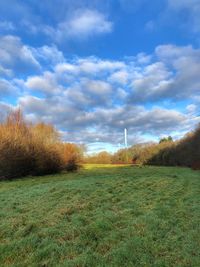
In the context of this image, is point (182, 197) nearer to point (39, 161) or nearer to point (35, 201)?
point (35, 201)

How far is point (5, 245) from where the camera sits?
4820mm

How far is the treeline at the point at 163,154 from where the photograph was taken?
130 feet

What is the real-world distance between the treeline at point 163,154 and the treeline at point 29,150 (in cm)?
1419

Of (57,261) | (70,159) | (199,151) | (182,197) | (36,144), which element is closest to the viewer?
(57,261)

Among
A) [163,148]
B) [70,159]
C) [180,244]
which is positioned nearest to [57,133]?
[70,159]

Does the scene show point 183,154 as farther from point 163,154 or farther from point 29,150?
point 29,150

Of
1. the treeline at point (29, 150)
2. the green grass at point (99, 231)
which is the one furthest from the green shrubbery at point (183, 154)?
the green grass at point (99, 231)

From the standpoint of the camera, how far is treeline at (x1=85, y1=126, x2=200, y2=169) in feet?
130

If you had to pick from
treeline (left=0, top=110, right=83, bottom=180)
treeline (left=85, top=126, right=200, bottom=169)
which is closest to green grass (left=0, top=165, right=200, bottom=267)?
treeline (left=0, top=110, right=83, bottom=180)

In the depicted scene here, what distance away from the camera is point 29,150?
23656mm

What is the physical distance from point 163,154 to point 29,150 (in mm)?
36539

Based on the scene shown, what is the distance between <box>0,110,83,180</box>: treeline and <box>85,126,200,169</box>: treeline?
1419 cm

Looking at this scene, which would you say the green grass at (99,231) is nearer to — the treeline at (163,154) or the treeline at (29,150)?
the treeline at (29,150)

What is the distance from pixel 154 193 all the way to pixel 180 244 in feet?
17.8
